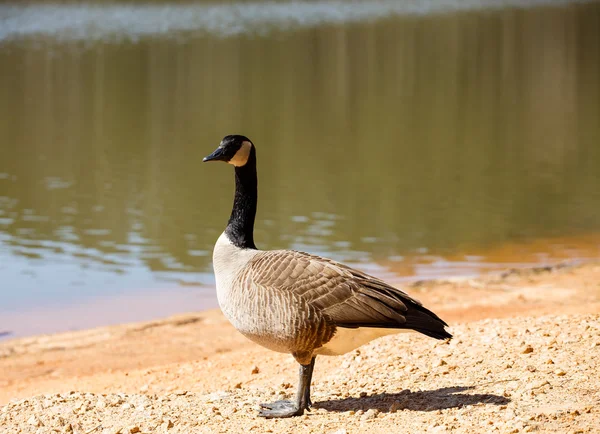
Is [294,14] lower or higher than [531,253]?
higher

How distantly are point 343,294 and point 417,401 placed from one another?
37.1 inches

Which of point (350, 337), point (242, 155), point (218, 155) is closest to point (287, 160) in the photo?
point (242, 155)

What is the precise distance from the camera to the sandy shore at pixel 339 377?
199 inches

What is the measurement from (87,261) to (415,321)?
837 centimetres

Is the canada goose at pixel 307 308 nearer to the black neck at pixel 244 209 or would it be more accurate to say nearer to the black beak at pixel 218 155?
the black neck at pixel 244 209

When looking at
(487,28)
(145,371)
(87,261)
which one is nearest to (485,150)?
(87,261)

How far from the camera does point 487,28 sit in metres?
56.2

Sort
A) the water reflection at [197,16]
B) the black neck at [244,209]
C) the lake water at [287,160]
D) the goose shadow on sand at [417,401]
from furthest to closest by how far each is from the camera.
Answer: the water reflection at [197,16]
the lake water at [287,160]
the black neck at [244,209]
the goose shadow on sand at [417,401]

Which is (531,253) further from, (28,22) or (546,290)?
(28,22)

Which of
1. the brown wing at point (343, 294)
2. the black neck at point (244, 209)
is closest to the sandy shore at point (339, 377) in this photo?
the brown wing at point (343, 294)

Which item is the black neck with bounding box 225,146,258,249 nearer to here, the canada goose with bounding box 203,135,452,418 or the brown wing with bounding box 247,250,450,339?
the canada goose with bounding box 203,135,452,418

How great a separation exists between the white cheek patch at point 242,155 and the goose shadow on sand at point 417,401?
1725 millimetres

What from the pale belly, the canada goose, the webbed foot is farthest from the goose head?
the webbed foot

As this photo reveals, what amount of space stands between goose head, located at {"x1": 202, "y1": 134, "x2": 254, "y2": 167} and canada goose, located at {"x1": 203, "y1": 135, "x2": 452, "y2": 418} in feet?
2.39
